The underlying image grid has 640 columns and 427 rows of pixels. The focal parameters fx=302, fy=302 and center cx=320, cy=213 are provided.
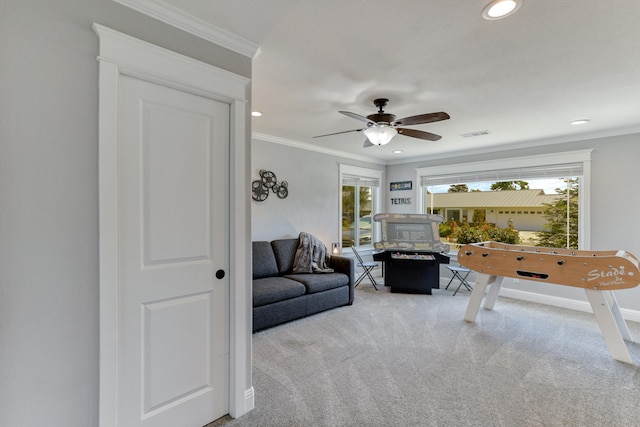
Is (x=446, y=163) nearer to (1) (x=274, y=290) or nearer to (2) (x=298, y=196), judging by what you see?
(2) (x=298, y=196)

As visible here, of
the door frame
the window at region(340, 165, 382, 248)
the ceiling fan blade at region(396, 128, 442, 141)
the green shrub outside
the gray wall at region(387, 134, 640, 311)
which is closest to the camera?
the door frame

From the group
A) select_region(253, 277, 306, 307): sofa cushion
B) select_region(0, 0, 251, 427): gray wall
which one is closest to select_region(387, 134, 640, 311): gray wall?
select_region(253, 277, 306, 307): sofa cushion

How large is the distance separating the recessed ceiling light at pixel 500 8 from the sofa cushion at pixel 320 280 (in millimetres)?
3080

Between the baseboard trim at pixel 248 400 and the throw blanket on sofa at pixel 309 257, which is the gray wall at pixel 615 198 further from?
the baseboard trim at pixel 248 400

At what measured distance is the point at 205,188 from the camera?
1844 mm

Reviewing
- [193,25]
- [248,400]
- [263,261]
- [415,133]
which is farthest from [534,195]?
[193,25]

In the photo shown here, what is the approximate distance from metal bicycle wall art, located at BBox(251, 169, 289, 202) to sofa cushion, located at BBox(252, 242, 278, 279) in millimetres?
684

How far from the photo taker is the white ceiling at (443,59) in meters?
1.65

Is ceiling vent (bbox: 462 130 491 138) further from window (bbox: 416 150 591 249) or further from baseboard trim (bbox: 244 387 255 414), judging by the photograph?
baseboard trim (bbox: 244 387 255 414)

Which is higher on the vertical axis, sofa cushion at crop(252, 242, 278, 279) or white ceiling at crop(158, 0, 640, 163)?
white ceiling at crop(158, 0, 640, 163)

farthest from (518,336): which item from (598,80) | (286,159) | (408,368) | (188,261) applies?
(286,159)

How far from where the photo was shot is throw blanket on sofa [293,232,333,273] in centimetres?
430

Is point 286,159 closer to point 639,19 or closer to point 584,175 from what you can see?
point 639,19

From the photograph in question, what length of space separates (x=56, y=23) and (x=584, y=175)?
218 inches
